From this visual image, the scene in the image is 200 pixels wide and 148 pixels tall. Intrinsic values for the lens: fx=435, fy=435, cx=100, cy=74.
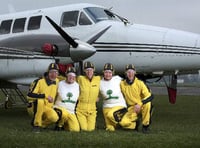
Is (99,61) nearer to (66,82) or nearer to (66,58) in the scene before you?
(66,58)

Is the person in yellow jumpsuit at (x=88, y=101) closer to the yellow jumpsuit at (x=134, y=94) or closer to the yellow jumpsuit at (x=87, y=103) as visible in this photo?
the yellow jumpsuit at (x=87, y=103)

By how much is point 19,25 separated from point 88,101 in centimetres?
602

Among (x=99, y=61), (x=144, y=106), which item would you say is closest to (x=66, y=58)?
(x=99, y=61)

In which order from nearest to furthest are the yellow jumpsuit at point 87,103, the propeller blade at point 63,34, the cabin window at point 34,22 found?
the yellow jumpsuit at point 87,103 → the propeller blade at point 63,34 → the cabin window at point 34,22

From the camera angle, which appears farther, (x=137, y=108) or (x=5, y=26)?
(x=5, y=26)

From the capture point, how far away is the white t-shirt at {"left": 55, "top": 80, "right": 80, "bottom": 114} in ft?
33.3

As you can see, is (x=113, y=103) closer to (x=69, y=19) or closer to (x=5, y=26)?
(x=69, y=19)

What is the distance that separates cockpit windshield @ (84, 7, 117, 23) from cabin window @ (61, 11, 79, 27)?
0.42m

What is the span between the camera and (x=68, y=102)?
10.1 metres

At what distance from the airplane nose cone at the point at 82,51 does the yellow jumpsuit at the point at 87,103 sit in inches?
104

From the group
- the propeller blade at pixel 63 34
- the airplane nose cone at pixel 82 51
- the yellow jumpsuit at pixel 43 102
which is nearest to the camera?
the yellow jumpsuit at pixel 43 102

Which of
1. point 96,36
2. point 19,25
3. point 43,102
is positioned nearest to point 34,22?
point 19,25

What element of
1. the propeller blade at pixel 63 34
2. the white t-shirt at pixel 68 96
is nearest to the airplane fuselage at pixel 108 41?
the propeller blade at pixel 63 34

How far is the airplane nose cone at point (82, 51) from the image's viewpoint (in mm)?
12828
